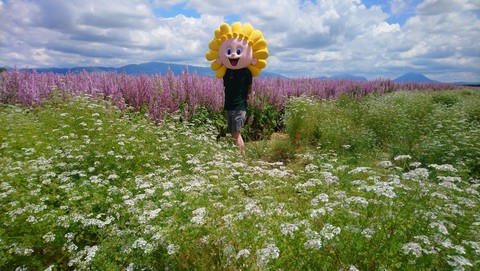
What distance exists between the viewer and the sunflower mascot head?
22.5ft

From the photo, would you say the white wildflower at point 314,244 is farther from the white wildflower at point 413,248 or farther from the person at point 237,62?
the person at point 237,62

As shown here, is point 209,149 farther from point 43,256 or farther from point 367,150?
point 367,150

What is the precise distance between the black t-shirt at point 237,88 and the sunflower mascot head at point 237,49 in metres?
0.16

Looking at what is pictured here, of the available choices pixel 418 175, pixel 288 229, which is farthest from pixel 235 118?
pixel 288 229

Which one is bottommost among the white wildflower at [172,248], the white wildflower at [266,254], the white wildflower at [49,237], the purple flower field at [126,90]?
the white wildflower at [49,237]

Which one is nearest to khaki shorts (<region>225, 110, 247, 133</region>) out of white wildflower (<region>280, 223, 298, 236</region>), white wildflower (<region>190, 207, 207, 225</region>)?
white wildflower (<region>190, 207, 207, 225</region>)

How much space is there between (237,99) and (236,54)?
103cm

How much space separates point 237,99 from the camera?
6.68 m

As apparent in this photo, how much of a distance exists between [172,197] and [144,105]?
→ 197 inches

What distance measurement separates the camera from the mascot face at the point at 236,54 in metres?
6.83

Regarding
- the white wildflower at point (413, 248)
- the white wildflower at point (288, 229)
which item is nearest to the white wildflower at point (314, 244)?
the white wildflower at point (288, 229)

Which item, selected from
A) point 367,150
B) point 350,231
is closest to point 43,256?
point 350,231

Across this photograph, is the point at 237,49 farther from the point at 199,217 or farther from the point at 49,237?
the point at 49,237

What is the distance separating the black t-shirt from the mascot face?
16 centimetres
